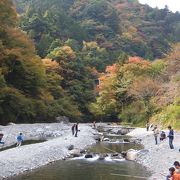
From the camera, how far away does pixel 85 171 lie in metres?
21.2

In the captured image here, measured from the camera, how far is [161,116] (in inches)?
1837

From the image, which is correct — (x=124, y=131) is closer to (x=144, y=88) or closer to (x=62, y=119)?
(x=144, y=88)

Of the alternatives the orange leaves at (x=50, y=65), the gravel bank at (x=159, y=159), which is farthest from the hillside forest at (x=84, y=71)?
the gravel bank at (x=159, y=159)

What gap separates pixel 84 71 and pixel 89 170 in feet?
172

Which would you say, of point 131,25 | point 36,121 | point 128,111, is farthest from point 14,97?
point 131,25

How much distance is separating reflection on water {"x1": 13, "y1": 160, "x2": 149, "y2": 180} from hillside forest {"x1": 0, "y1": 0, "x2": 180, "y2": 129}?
1919 cm

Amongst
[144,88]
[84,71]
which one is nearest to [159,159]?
[144,88]

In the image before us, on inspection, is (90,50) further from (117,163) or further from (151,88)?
(117,163)

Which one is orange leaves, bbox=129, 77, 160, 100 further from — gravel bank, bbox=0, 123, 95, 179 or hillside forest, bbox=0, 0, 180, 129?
gravel bank, bbox=0, 123, 95, 179

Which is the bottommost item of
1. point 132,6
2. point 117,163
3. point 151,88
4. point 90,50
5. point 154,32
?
point 117,163

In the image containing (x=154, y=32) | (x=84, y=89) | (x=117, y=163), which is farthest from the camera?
(x=154, y=32)

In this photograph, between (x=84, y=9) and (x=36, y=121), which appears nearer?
(x=36, y=121)

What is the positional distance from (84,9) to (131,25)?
16.5 m

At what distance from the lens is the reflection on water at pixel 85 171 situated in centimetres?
1952
